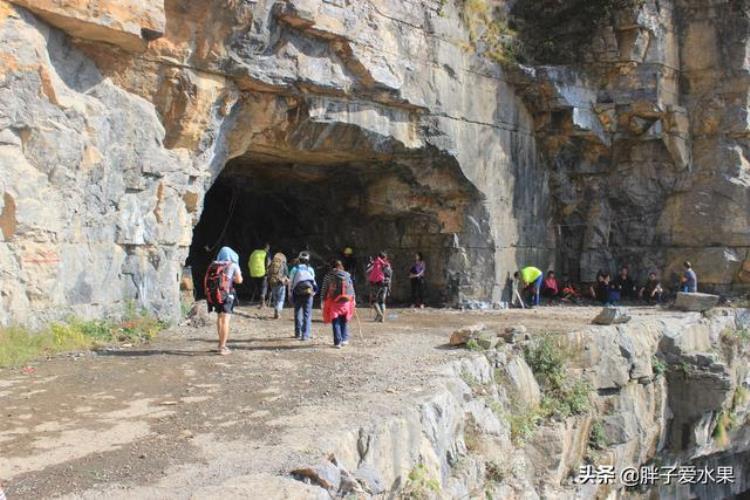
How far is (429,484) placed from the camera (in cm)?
592

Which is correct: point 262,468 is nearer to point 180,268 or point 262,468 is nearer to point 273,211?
point 180,268

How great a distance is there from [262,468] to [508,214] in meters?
12.7

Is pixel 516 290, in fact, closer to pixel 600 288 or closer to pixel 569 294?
pixel 569 294

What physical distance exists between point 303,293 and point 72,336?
305cm

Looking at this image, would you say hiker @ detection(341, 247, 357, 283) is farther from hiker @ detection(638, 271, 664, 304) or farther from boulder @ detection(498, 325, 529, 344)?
boulder @ detection(498, 325, 529, 344)

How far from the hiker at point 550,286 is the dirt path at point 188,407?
26.6 ft

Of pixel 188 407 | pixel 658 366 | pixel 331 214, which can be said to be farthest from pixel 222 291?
pixel 331 214

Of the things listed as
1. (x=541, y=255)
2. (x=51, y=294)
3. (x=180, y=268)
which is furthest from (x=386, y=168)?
(x=51, y=294)

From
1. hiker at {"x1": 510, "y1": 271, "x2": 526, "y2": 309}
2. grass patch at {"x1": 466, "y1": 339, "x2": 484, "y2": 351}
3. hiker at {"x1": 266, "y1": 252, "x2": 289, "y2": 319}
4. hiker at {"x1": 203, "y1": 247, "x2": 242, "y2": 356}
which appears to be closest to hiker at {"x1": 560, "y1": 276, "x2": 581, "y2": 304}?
hiker at {"x1": 510, "y1": 271, "x2": 526, "y2": 309}

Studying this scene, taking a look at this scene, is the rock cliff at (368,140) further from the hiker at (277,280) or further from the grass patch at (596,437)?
the grass patch at (596,437)

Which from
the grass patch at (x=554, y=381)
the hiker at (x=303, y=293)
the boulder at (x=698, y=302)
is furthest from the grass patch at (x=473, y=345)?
the boulder at (x=698, y=302)

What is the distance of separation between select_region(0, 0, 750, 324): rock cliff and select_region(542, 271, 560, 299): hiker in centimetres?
74

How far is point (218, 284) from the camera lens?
8.17 metres

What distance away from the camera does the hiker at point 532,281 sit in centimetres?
1583
